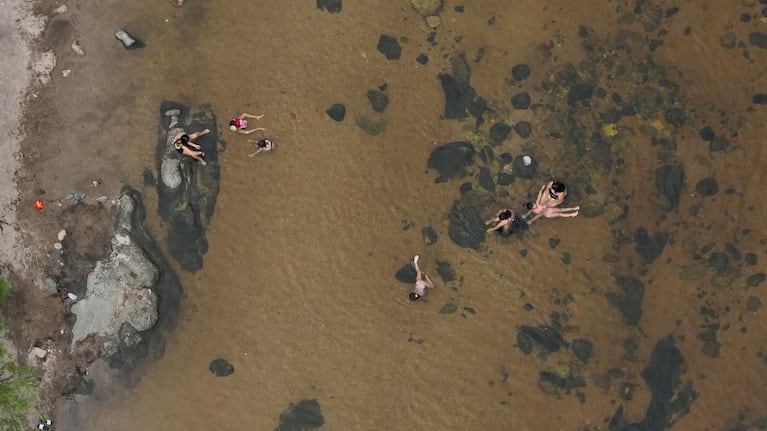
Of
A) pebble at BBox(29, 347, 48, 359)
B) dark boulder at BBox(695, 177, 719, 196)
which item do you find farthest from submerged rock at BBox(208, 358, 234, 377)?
dark boulder at BBox(695, 177, 719, 196)

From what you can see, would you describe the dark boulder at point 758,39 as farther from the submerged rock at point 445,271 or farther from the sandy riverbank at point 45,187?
the sandy riverbank at point 45,187

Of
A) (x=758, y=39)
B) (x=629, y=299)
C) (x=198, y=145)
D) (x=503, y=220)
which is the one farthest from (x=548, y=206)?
(x=198, y=145)

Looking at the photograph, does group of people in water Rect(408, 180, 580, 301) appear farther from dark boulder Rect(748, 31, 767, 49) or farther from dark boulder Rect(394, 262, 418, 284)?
dark boulder Rect(748, 31, 767, 49)

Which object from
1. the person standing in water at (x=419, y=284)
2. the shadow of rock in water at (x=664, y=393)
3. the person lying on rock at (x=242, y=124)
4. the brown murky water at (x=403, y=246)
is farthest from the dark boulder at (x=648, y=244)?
the person lying on rock at (x=242, y=124)

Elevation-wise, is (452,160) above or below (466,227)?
above

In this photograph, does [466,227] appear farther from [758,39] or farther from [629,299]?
[758,39]

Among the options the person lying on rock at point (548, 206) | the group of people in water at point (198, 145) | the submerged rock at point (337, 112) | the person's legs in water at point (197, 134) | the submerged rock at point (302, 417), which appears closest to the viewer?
the person lying on rock at point (548, 206)
